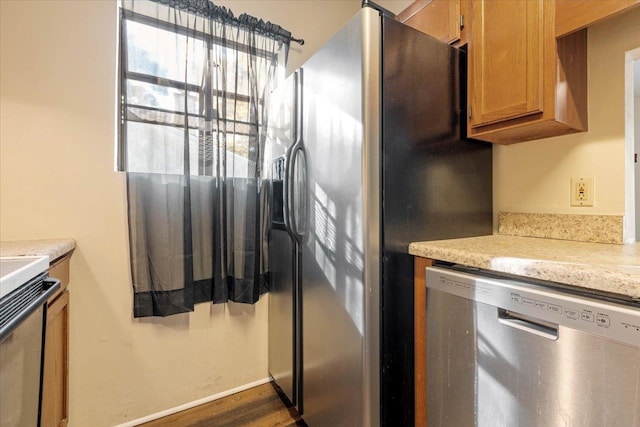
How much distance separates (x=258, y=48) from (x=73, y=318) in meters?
1.83

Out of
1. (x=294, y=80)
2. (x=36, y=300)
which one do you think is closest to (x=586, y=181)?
(x=294, y=80)

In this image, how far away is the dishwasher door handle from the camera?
770 millimetres

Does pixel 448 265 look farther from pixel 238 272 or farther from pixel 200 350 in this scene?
pixel 200 350

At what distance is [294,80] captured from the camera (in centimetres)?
155

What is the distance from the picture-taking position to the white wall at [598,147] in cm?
115

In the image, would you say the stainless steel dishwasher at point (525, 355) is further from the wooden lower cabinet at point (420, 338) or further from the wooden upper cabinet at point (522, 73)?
the wooden upper cabinet at point (522, 73)

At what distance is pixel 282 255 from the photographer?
171cm

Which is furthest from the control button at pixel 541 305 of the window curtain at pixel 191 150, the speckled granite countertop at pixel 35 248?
the speckled granite countertop at pixel 35 248

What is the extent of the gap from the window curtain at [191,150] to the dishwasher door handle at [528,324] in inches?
50.8

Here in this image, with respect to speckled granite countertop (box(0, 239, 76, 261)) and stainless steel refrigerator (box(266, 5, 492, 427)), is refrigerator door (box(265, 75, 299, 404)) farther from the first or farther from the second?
speckled granite countertop (box(0, 239, 76, 261))

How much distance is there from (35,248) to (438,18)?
206 cm

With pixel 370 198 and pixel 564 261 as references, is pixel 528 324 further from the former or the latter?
pixel 370 198

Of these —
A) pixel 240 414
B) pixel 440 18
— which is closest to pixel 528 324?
pixel 440 18

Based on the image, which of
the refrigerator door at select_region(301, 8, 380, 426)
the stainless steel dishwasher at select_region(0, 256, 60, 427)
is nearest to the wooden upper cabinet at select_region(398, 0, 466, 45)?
the refrigerator door at select_region(301, 8, 380, 426)
